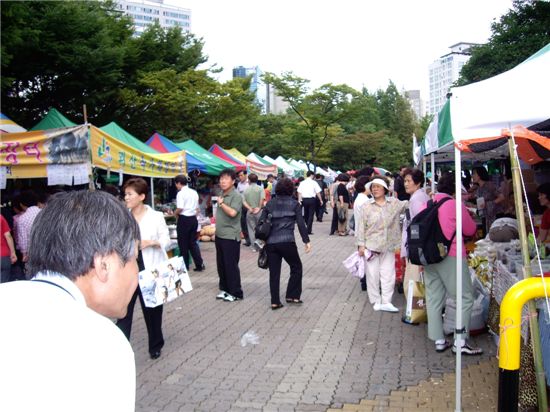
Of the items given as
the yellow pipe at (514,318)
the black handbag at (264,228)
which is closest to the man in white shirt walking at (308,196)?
the black handbag at (264,228)

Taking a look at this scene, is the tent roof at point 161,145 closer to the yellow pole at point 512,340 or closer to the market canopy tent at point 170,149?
the market canopy tent at point 170,149

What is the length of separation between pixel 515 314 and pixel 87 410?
8.66 feet

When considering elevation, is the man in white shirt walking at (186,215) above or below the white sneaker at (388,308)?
above

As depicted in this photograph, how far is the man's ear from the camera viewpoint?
4.67ft

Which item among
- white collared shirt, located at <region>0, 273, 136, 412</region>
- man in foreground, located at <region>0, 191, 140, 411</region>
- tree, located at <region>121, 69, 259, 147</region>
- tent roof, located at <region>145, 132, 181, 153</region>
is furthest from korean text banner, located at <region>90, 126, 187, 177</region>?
tree, located at <region>121, 69, 259, 147</region>

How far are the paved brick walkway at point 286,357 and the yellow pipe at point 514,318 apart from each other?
149cm

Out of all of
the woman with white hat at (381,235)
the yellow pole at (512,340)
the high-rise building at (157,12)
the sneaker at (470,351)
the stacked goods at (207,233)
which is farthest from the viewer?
the high-rise building at (157,12)

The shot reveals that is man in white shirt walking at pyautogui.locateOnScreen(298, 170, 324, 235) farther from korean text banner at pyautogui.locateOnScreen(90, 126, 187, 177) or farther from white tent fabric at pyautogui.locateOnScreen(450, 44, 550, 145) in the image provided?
white tent fabric at pyautogui.locateOnScreen(450, 44, 550, 145)

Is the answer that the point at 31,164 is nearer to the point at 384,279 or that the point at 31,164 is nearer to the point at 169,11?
the point at 384,279

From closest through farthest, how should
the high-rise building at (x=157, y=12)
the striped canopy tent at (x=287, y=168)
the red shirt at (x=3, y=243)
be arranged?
the red shirt at (x=3, y=243) < the striped canopy tent at (x=287, y=168) < the high-rise building at (x=157, y=12)

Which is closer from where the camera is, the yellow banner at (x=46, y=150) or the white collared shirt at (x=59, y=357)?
the white collared shirt at (x=59, y=357)

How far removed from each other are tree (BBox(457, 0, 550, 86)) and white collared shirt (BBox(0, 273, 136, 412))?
2879 centimetres

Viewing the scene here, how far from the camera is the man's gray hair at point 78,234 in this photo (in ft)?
4.64

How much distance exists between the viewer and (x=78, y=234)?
57.3 inches
